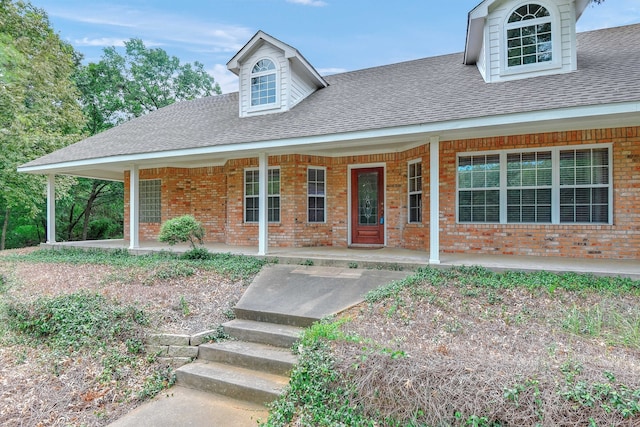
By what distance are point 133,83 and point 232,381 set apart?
22.1 metres

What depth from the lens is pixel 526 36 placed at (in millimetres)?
7633

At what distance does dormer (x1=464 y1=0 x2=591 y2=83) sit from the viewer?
7301 mm

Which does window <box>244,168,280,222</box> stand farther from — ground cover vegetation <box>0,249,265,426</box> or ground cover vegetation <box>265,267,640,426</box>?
ground cover vegetation <box>265,267,640,426</box>

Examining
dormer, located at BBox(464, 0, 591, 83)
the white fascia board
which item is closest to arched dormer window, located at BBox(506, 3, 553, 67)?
dormer, located at BBox(464, 0, 591, 83)

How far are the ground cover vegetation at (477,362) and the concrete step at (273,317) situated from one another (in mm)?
447

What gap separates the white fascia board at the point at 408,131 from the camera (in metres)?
5.38

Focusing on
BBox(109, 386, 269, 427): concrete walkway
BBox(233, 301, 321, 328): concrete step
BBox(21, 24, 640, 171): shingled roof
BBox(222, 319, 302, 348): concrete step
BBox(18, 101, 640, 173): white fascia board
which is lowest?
BBox(109, 386, 269, 427): concrete walkway

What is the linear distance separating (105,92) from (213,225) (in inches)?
542

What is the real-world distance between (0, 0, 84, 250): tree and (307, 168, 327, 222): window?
35.2 feet

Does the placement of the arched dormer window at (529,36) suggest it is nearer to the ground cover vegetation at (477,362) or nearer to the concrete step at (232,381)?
the ground cover vegetation at (477,362)

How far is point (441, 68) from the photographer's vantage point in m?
9.70

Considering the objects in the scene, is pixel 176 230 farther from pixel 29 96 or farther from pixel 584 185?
pixel 29 96

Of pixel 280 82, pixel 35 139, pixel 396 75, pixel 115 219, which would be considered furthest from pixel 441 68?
pixel 115 219

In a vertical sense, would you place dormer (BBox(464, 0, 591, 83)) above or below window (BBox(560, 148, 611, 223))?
above
